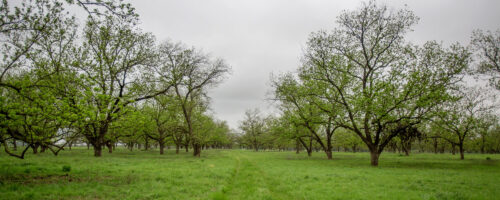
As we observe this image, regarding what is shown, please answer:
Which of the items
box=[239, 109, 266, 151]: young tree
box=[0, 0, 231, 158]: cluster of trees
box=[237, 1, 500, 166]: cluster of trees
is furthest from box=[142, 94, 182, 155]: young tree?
box=[239, 109, 266, 151]: young tree

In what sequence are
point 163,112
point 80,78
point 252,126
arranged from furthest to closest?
point 252,126, point 163,112, point 80,78

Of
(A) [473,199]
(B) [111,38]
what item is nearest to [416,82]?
(A) [473,199]

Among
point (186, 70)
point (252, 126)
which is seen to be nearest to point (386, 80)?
point (186, 70)

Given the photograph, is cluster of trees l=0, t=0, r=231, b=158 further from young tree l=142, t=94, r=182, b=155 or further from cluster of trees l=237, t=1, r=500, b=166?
cluster of trees l=237, t=1, r=500, b=166

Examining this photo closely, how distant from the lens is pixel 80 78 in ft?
50.9

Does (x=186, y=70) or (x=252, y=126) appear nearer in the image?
(x=186, y=70)

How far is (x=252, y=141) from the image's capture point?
4198 inches

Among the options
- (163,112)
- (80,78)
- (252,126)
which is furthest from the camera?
(252,126)

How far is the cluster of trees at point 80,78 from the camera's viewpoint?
40.3ft

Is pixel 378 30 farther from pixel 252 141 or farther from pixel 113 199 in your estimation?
pixel 252 141

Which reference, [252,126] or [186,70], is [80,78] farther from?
[252,126]

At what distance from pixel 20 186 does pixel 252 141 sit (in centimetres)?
9778

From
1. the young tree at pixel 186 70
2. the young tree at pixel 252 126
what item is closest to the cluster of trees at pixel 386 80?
the young tree at pixel 186 70

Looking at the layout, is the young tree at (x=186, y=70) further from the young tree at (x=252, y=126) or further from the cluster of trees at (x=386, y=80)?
the young tree at (x=252, y=126)
